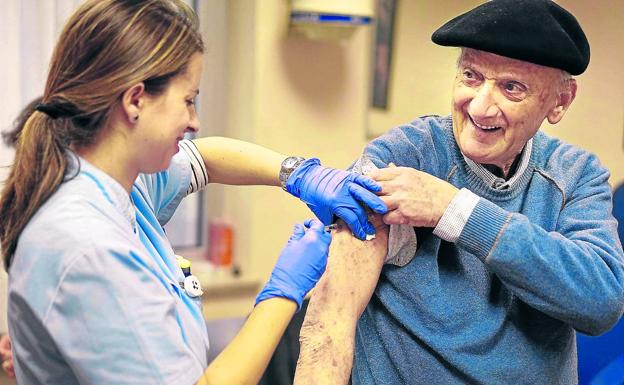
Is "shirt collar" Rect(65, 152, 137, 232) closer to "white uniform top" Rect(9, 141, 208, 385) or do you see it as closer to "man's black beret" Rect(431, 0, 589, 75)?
"white uniform top" Rect(9, 141, 208, 385)

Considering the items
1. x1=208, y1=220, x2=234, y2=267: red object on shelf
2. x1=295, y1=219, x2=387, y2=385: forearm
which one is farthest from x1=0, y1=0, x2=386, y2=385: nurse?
x1=208, y1=220, x2=234, y2=267: red object on shelf

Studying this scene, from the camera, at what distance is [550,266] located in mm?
1354

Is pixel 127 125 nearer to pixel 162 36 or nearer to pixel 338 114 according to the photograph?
pixel 162 36

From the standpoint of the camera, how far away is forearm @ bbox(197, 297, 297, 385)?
119 cm

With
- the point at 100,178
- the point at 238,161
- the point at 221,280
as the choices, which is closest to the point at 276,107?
the point at 221,280

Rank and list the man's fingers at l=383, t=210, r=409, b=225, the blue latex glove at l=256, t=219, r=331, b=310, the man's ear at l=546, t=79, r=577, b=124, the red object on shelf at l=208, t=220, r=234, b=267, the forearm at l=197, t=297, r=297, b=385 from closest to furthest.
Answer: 1. the forearm at l=197, t=297, r=297, b=385
2. the blue latex glove at l=256, t=219, r=331, b=310
3. the man's fingers at l=383, t=210, r=409, b=225
4. the man's ear at l=546, t=79, r=577, b=124
5. the red object on shelf at l=208, t=220, r=234, b=267

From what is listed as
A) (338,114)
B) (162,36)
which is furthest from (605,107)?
(162,36)

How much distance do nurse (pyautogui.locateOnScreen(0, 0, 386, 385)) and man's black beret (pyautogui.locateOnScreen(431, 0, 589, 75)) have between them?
0.51 meters

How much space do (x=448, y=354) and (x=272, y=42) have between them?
1.89 metres

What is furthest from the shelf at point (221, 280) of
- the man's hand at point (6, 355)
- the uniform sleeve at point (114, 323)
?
the uniform sleeve at point (114, 323)

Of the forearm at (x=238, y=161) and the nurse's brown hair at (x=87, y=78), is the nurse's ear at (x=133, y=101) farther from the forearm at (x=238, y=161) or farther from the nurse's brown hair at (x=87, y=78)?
the forearm at (x=238, y=161)

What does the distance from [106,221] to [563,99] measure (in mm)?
950

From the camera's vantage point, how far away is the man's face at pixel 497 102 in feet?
4.82

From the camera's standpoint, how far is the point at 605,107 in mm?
3961
